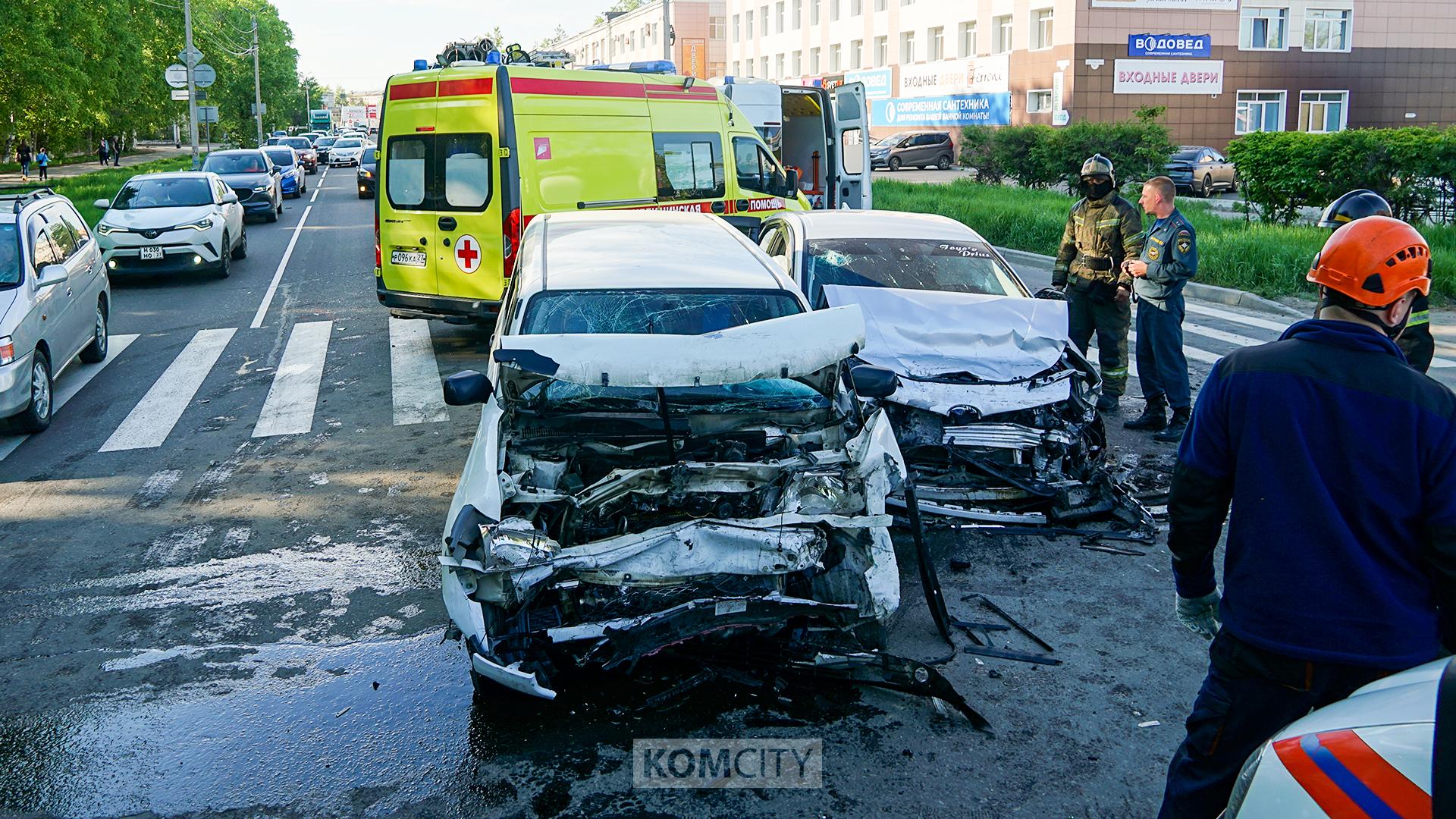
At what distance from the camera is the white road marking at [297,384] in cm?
923

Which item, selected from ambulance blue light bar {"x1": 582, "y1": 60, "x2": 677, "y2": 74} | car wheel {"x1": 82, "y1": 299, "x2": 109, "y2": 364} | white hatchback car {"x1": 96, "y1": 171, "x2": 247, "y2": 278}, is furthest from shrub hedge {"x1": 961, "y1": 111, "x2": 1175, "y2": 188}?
car wheel {"x1": 82, "y1": 299, "x2": 109, "y2": 364}

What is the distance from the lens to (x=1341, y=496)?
2711 millimetres

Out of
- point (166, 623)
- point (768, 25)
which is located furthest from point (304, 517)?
point (768, 25)

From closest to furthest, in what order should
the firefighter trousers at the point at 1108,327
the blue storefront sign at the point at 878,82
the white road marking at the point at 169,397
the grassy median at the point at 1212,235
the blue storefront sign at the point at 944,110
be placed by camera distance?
the white road marking at the point at 169,397
the firefighter trousers at the point at 1108,327
the grassy median at the point at 1212,235
the blue storefront sign at the point at 944,110
the blue storefront sign at the point at 878,82

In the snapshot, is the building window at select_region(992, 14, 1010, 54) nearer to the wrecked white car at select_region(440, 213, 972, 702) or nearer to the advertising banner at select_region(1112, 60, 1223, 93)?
the advertising banner at select_region(1112, 60, 1223, 93)

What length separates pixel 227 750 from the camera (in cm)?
438

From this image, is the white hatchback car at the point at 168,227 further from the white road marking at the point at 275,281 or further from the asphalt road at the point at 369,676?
the asphalt road at the point at 369,676

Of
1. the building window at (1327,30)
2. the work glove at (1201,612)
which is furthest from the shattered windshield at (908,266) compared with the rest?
the building window at (1327,30)

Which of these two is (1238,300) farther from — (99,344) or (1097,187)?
(99,344)

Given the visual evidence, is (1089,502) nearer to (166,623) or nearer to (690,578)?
(690,578)

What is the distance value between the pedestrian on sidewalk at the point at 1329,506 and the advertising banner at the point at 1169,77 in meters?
44.3

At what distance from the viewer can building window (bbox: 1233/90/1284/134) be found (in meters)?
45.4

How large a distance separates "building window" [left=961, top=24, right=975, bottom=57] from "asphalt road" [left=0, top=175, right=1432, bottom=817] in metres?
45.9

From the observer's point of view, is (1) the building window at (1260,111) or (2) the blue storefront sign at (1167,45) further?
(1) the building window at (1260,111)
